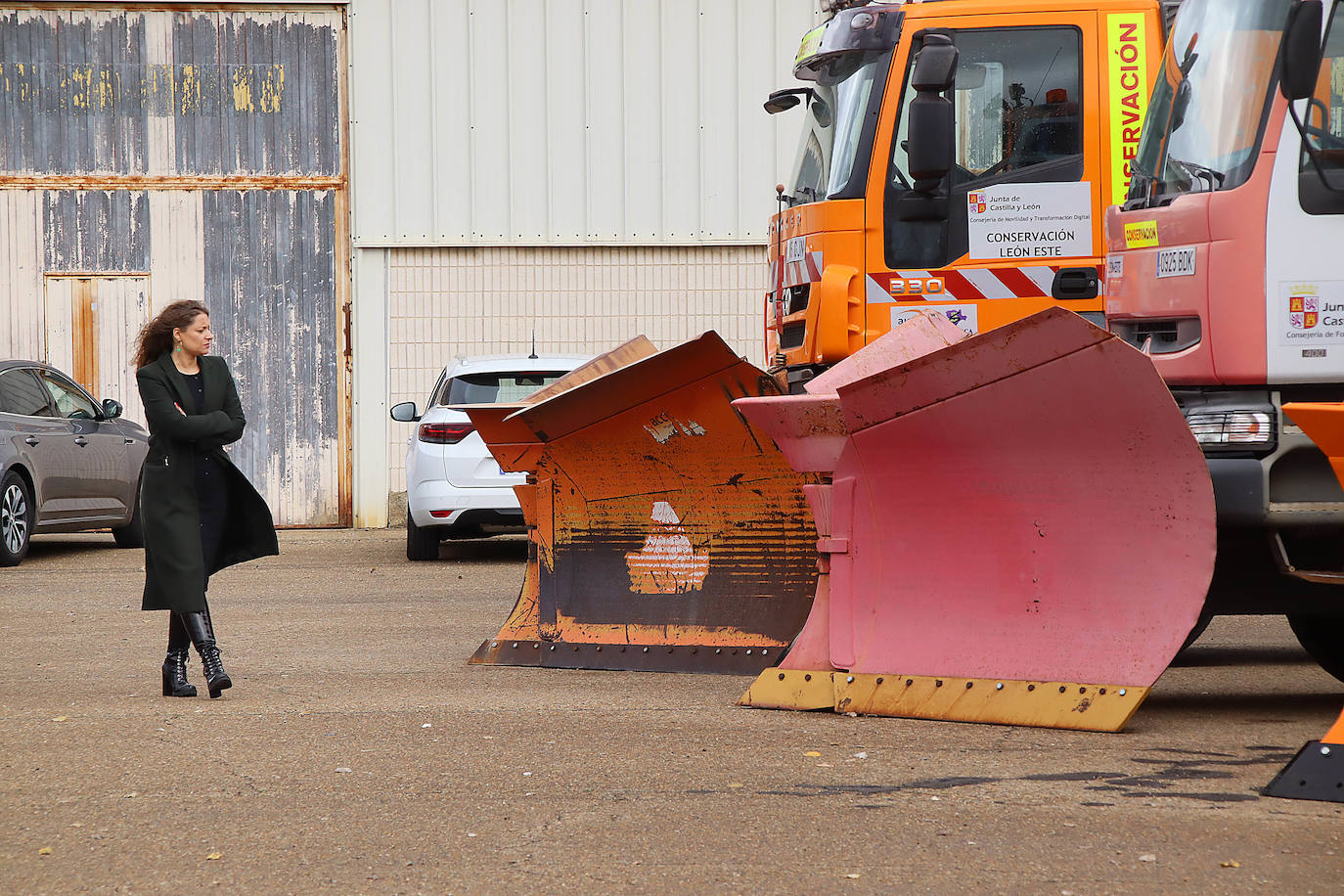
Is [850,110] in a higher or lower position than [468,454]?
higher

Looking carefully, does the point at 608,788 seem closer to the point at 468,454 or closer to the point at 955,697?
the point at 955,697

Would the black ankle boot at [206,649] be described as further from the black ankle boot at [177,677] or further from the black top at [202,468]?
the black top at [202,468]

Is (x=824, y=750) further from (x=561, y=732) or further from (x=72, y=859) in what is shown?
(x=72, y=859)

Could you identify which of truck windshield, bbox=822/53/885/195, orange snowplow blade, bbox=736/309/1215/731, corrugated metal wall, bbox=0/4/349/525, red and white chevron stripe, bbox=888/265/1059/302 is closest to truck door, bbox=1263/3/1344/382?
orange snowplow blade, bbox=736/309/1215/731

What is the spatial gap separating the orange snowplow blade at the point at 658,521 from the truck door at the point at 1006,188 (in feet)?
7.02

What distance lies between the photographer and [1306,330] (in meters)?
5.87

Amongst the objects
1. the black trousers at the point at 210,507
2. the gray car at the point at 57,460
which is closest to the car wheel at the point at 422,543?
the gray car at the point at 57,460

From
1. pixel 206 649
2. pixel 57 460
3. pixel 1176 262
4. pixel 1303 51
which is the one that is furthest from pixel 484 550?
pixel 1303 51

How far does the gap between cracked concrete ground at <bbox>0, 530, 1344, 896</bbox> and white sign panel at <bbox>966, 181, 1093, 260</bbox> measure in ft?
→ 7.64

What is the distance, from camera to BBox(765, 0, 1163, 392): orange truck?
888cm

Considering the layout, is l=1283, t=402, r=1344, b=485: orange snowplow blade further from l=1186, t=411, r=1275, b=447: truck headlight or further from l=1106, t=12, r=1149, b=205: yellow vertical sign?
l=1106, t=12, r=1149, b=205: yellow vertical sign

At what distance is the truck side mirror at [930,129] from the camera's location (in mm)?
8750

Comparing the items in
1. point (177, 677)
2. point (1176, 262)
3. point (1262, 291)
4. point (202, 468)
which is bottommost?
point (177, 677)

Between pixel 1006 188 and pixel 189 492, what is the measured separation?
14.8 feet
